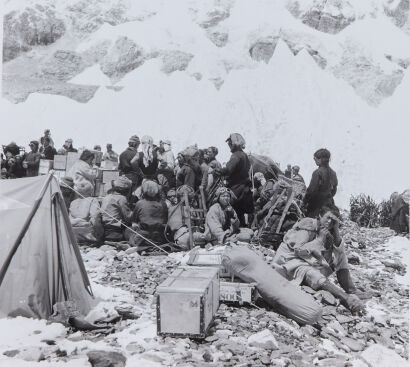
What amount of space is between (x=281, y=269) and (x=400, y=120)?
295 inches

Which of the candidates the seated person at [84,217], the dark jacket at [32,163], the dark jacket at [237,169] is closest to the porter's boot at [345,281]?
the dark jacket at [237,169]

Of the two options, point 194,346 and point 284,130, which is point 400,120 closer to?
point 284,130

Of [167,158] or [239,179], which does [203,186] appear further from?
[167,158]

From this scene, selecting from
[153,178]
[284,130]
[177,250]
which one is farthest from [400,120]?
[177,250]

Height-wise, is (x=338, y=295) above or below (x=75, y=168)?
below

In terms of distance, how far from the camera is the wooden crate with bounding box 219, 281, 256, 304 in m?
4.45

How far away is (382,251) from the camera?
25.4ft

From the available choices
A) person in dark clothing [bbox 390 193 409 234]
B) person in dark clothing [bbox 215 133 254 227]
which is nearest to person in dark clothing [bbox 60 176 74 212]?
person in dark clothing [bbox 215 133 254 227]

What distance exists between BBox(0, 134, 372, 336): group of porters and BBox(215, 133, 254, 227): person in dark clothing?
15 mm

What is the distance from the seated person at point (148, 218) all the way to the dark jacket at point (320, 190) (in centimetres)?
220

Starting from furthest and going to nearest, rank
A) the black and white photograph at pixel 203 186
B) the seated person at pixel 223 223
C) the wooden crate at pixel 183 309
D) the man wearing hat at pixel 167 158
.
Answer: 1. the man wearing hat at pixel 167 158
2. the seated person at pixel 223 223
3. the black and white photograph at pixel 203 186
4. the wooden crate at pixel 183 309

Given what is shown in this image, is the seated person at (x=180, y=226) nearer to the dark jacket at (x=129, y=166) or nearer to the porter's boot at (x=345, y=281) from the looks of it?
the dark jacket at (x=129, y=166)

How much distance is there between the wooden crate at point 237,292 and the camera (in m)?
4.45

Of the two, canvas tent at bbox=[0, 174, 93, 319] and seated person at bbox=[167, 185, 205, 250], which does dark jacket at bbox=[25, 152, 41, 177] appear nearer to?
seated person at bbox=[167, 185, 205, 250]
